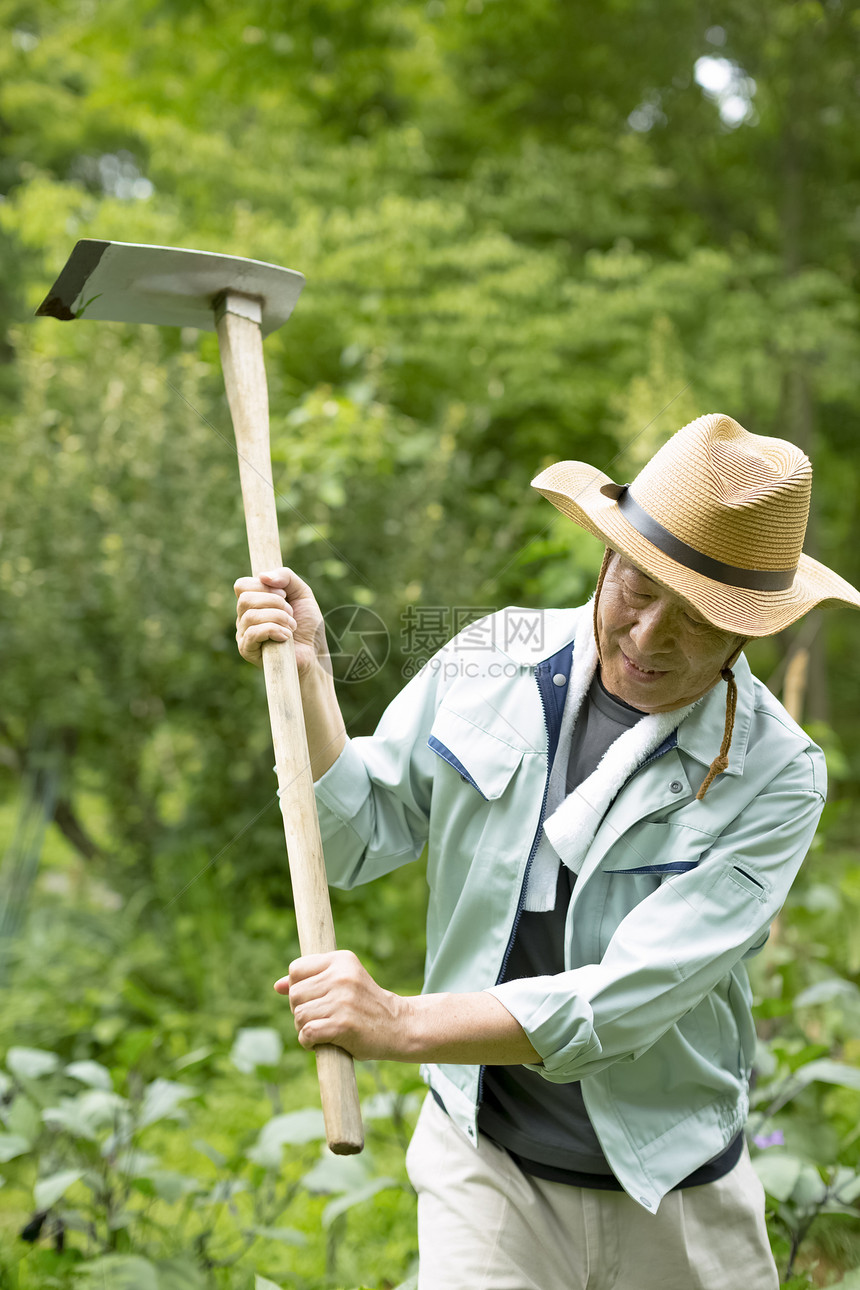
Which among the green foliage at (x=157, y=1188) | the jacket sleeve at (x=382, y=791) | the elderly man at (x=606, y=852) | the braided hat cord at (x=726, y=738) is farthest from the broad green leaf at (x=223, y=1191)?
the braided hat cord at (x=726, y=738)

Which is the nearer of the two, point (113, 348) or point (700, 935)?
point (700, 935)

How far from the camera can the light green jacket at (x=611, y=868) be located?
1397 mm

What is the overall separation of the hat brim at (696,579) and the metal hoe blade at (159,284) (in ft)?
2.22

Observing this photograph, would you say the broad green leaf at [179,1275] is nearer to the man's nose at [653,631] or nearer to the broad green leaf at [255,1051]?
the broad green leaf at [255,1051]

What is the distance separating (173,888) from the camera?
4.15 m

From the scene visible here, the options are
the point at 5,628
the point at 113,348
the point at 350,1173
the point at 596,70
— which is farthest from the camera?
the point at 596,70

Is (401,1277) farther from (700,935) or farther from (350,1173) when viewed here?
(700,935)

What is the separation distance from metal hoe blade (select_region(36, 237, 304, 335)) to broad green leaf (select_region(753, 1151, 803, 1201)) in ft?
6.75

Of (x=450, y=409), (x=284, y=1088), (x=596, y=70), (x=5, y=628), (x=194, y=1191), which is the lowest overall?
(x=284, y=1088)

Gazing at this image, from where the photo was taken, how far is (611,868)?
59.9 inches

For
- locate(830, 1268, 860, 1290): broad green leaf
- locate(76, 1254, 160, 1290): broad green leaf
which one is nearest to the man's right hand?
locate(76, 1254, 160, 1290): broad green leaf

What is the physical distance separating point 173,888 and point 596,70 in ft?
18.8

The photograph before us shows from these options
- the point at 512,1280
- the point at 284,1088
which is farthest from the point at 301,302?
the point at 512,1280

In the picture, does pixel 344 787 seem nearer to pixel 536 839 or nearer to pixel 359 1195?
pixel 536 839
